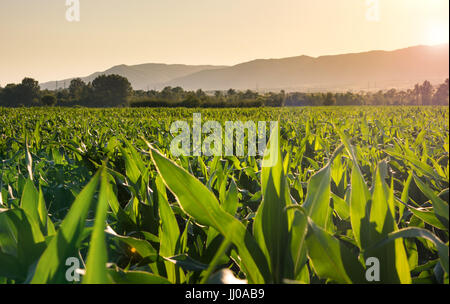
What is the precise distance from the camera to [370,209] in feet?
1.97

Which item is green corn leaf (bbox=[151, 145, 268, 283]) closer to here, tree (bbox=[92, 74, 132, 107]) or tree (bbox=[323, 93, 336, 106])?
tree (bbox=[92, 74, 132, 107])

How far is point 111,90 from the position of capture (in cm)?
4366

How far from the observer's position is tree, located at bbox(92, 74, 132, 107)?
4274cm

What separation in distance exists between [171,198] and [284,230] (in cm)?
97

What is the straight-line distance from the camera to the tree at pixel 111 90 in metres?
42.7

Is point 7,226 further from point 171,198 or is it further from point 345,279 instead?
point 171,198

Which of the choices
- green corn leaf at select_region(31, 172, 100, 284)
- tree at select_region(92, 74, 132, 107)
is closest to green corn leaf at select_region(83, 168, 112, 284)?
green corn leaf at select_region(31, 172, 100, 284)

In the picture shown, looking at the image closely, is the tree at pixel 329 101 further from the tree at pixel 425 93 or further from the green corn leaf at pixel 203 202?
the green corn leaf at pixel 203 202

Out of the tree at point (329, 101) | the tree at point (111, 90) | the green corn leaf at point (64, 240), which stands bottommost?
the green corn leaf at point (64, 240)

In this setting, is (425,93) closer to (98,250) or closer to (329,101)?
(329,101)

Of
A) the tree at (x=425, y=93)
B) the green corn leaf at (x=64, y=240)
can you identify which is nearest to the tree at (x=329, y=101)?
the tree at (x=425, y=93)

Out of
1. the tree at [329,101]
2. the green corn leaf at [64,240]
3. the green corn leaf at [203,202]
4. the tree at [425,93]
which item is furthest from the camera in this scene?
the tree at [329,101]

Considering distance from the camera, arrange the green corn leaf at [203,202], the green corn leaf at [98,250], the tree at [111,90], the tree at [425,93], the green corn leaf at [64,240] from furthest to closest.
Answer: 1. the tree at [111,90]
2. the tree at [425,93]
3. the green corn leaf at [203,202]
4. the green corn leaf at [64,240]
5. the green corn leaf at [98,250]
